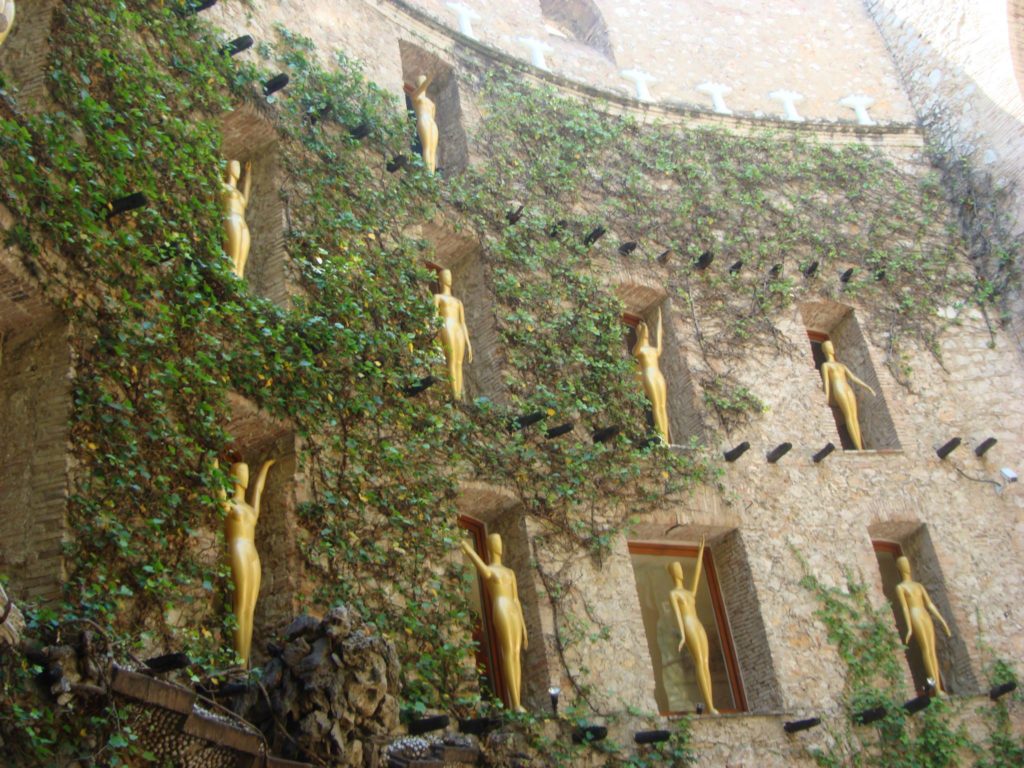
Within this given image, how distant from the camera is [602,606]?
8781 millimetres

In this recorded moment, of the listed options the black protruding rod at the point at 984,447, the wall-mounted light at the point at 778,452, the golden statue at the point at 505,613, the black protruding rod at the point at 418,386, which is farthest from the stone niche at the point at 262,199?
the black protruding rod at the point at 984,447

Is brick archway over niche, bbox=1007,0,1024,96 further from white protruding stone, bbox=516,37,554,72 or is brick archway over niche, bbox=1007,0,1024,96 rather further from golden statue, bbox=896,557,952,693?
golden statue, bbox=896,557,952,693

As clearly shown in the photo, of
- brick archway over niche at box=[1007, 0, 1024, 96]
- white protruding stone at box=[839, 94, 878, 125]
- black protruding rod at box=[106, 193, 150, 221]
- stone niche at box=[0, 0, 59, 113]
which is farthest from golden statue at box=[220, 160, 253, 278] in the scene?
brick archway over niche at box=[1007, 0, 1024, 96]

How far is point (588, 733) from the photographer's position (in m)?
7.96

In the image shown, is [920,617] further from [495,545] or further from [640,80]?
[640,80]

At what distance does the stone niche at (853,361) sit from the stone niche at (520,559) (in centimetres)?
388

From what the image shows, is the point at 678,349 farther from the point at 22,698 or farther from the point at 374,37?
the point at 22,698

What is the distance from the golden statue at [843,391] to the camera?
1138 cm

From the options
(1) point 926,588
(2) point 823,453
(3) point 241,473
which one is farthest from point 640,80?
(3) point 241,473

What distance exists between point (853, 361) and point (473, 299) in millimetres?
4295

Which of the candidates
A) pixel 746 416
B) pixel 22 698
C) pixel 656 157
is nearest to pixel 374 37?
pixel 656 157

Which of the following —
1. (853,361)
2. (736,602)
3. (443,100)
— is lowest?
(736,602)

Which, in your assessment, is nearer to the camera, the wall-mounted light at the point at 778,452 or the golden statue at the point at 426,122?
the wall-mounted light at the point at 778,452

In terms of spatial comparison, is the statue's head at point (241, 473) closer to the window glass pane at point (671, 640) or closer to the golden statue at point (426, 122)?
the window glass pane at point (671, 640)
